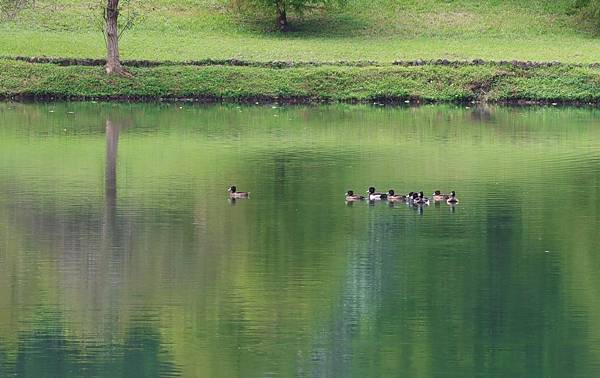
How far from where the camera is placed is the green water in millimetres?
23000

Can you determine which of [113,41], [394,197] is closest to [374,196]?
[394,197]

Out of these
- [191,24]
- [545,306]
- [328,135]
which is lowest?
[545,306]

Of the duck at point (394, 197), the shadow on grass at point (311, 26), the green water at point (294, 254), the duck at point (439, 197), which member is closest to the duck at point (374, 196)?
the duck at point (394, 197)

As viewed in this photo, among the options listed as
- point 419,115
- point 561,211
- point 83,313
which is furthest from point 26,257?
point 419,115

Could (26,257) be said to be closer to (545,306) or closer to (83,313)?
(83,313)

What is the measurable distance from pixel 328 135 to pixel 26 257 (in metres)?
21.8

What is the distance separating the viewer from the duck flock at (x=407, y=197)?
36.2 meters

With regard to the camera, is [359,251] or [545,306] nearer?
[545,306]

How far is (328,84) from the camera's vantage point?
6231 centimetres

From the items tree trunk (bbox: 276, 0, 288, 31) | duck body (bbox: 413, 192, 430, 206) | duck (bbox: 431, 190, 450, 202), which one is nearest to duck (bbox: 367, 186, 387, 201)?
duck body (bbox: 413, 192, 430, 206)

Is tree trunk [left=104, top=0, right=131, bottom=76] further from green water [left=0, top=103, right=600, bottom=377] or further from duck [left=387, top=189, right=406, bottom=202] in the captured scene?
duck [left=387, top=189, right=406, bottom=202]

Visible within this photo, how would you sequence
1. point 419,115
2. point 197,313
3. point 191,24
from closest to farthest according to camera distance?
point 197,313 < point 419,115 < point 191,24

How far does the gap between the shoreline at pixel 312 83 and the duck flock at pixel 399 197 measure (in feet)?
79.7

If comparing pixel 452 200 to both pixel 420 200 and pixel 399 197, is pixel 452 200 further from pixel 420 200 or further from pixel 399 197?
pixel 399 197
